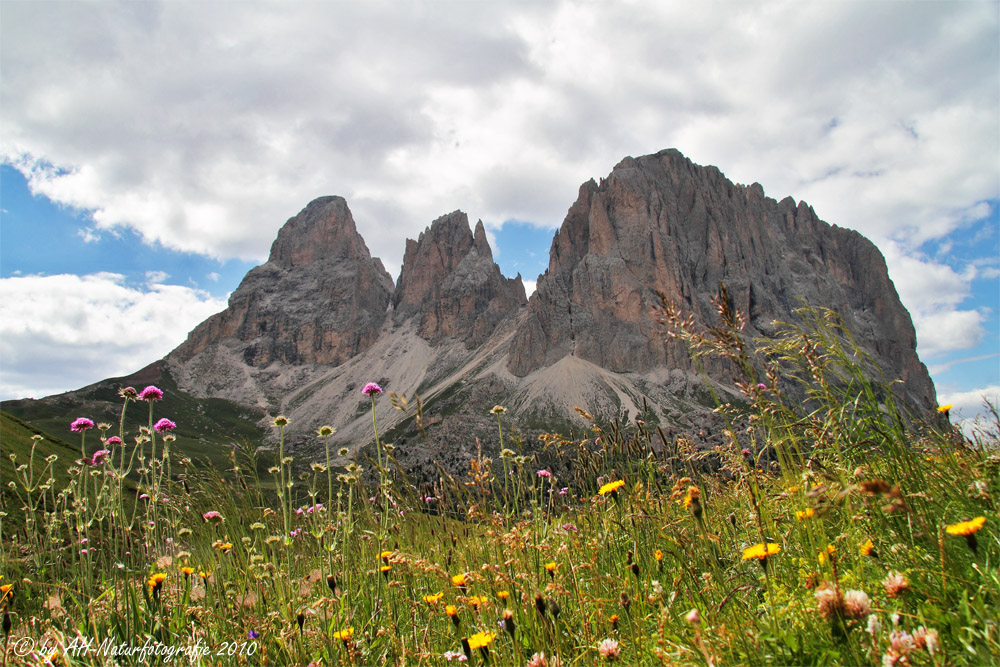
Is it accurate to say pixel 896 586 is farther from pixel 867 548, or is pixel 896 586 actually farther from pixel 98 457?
pixel 98 457

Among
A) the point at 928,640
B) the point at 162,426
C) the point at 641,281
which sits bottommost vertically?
the point at 928,640

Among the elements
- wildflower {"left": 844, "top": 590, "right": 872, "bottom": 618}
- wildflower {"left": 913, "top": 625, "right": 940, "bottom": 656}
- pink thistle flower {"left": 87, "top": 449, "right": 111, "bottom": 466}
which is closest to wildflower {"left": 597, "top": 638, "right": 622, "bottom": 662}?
wildflower {"left": 844, "top": 590, "right": 872, "bottom": 618}

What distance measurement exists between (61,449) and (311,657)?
4763 centimetres

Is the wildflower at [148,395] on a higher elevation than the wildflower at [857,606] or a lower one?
higher

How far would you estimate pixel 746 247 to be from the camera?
19488 cm

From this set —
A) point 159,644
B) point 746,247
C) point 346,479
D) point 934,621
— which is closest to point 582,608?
point 934,621

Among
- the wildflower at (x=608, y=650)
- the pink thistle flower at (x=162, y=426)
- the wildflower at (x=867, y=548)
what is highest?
the pink thistle flower at (x=162, y=426)

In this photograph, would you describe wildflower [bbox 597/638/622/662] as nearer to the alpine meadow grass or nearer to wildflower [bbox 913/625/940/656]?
the alpine meadow grass

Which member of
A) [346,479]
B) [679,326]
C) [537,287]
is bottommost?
[346,479]

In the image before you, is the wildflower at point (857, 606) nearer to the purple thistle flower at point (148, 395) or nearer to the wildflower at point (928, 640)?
the wildflower at point (928, 640)

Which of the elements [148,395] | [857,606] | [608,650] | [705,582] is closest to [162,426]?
[148,395]

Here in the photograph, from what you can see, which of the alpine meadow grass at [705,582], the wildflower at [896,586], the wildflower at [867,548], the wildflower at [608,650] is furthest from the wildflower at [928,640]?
the wildflower at [608,650]

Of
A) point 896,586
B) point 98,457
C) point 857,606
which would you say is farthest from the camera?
point 98,457

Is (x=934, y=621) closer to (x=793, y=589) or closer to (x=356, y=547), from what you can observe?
(x=793, y=589)
